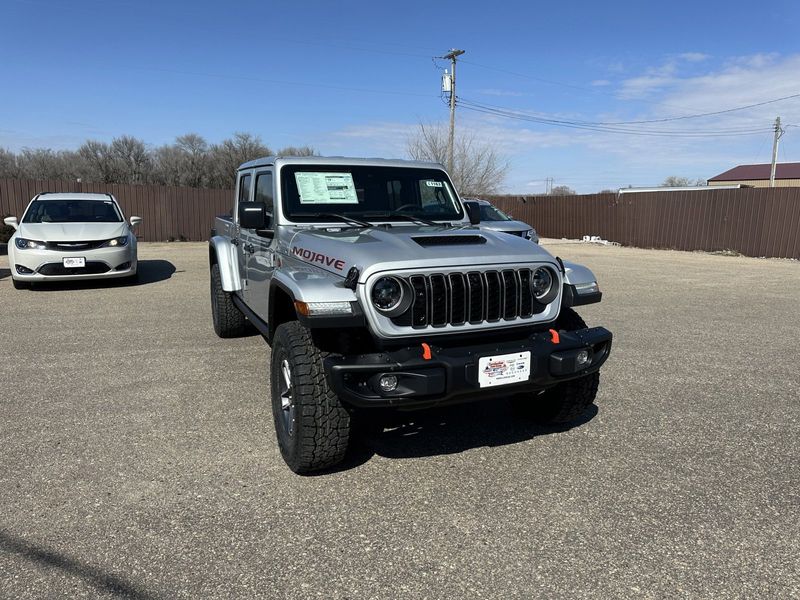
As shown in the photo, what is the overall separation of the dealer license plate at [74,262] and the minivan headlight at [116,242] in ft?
1.37

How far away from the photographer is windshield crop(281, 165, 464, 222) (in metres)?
4.23

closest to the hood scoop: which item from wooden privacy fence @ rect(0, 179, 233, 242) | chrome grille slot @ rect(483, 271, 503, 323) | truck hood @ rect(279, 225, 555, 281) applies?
truck hood @ rect(279, 225, 555, 281)

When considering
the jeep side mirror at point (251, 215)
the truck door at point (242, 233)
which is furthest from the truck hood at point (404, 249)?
the truck door at point (242, 233)

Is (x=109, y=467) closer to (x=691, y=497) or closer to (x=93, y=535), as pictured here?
(x=93, y=535)

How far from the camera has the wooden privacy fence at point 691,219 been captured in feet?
57.3

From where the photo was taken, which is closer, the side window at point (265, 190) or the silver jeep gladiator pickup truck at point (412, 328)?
the silver jeep gladiator pickup truck at point (412, 328)

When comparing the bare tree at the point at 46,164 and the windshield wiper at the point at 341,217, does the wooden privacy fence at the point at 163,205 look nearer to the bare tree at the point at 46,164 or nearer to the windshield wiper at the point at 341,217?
the windshield wiper at the point at 341,217

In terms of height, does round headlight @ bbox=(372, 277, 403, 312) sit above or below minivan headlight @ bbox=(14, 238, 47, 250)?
above

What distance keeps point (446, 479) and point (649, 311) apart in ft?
20.0

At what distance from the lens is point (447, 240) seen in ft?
11.3

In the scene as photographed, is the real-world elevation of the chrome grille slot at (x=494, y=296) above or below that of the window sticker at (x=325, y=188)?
below

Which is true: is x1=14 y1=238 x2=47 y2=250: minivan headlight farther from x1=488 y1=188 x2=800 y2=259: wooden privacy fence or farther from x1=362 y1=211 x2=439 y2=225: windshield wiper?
x1=488 y1=188 x2=800 y2=259: wooden privacy fence

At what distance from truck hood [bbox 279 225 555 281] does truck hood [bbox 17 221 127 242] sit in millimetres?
6901

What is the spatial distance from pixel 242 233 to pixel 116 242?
548 centimetres
